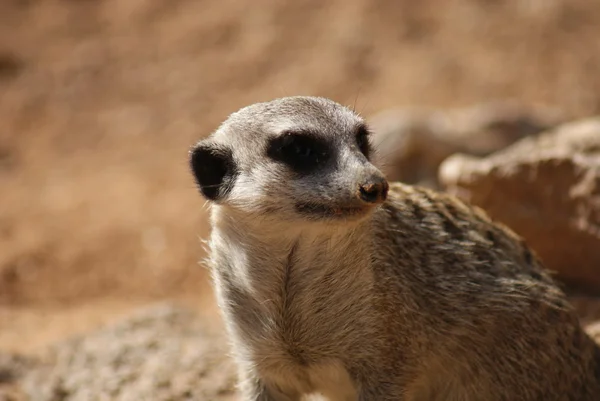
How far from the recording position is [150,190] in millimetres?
8188

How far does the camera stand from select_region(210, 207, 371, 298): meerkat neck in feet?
9.27

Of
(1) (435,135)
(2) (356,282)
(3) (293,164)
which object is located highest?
(3) (293,164)

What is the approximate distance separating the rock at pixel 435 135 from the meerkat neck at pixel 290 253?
3.05 metres

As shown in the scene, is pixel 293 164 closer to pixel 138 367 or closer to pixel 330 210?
pixel 330 210

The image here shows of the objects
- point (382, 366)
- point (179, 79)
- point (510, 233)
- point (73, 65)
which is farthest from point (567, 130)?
point (73, 65)

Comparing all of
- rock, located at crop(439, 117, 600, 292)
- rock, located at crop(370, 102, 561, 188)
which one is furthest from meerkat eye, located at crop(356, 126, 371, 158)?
rock, located at crop(370, 102, 561, 188)

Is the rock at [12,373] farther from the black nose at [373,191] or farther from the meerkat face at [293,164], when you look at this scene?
the black nose at [373,191]

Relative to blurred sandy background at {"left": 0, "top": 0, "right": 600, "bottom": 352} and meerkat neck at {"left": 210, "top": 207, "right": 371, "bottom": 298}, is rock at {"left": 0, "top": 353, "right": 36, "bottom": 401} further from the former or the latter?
blurred sandy background at {"left": 0, "top": 0, "right": 600, "bottom": 352}

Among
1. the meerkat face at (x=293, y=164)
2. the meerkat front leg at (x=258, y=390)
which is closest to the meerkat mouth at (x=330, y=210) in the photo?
the meerkat face at (x=293, y=164)

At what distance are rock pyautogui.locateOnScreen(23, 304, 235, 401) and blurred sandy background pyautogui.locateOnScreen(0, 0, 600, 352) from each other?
2.00 meters

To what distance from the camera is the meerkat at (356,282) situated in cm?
270

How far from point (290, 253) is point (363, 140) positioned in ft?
1.53

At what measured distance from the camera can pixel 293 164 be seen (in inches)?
106

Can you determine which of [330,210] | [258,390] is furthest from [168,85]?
[330,210]
